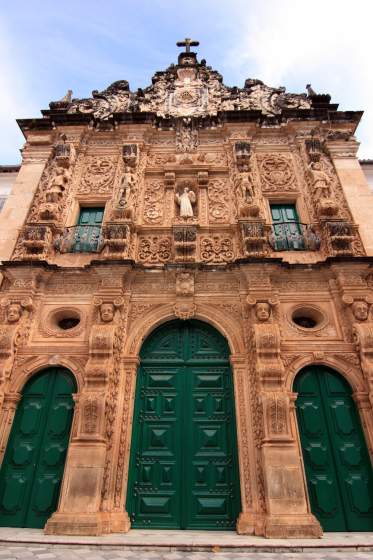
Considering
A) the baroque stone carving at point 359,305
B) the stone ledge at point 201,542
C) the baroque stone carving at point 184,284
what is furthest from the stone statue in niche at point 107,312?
the baroque stone carving at point 359,305

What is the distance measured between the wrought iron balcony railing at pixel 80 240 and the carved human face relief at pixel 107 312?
171cm

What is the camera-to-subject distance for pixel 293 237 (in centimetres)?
873

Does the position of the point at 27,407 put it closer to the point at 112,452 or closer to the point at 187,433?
the point at 112,452

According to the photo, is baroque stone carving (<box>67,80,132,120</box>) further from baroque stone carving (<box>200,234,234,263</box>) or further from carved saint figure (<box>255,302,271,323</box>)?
carved saint figure (<box>255,302,271,323</box>)

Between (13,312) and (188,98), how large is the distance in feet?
29.4

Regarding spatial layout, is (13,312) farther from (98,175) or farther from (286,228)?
(286,228)

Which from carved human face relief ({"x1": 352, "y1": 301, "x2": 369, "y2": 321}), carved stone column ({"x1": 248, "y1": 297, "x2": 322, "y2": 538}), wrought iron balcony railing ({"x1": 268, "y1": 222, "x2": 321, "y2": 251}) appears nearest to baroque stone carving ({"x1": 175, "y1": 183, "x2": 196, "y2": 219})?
wrought iron balcony railing ({"x1": 268, "y1": 222, "x2": 321, "y2": 251})

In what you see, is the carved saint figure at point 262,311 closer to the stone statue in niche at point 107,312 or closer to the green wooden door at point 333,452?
the green wooden door at point 333,452

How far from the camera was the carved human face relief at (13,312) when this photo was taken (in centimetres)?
730

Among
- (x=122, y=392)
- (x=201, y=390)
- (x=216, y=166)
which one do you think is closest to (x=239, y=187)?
(x=216, y=166)

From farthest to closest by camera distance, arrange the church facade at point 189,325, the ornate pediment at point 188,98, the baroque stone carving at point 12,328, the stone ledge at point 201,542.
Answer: the ornate pediment at point 188,98 < the baroque stone carving at point 12,328 < the church facade at point 189,325 < the stone ledge at point 201,542

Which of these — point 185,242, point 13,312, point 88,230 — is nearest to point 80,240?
point 88,230

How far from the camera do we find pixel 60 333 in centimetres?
748

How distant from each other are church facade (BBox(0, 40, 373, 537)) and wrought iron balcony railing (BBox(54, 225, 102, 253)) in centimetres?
5
